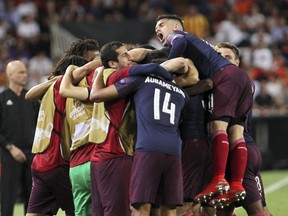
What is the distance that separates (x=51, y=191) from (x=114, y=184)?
4.49 feet

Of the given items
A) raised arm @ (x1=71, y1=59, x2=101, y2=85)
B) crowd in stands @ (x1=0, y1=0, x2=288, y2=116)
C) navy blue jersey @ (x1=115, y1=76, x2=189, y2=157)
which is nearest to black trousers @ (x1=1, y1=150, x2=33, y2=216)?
raised arm @ (x1=71, y1=59, x2=101, y2=85)

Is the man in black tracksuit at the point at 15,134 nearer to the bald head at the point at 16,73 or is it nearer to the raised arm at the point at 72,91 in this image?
the bald head at the point at 16,73

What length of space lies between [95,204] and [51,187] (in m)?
1.08

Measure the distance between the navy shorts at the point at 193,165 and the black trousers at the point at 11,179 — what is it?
9.69 feet

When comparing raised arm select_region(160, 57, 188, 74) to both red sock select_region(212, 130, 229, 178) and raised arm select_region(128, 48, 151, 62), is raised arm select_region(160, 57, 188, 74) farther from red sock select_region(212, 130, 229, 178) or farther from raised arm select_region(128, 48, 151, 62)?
red sock select_region(212, 130, 229, 178)

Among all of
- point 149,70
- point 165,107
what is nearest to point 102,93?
point 149,70

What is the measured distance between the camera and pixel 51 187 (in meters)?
9.28

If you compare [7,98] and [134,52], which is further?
[7,98]

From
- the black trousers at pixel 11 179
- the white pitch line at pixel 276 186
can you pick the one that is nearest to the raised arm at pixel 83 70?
the black trousers at pixel 11 179

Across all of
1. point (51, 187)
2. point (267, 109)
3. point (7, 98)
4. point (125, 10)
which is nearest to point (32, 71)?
point (125, 10)

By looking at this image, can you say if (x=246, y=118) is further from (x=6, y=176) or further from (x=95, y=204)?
(x=6, y=176)

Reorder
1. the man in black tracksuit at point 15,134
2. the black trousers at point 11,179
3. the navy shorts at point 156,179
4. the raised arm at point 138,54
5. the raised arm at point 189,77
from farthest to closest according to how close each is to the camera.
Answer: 1. the man in black tracksuit at point 15,134
2. the black trousers at point 11,179
3. the raised arm at point 138,54
4. the raised arm at point 189,77
5. the navy shorts at point 156,179

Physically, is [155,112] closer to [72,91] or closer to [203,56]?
[72,91]

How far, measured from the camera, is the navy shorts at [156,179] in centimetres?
797
